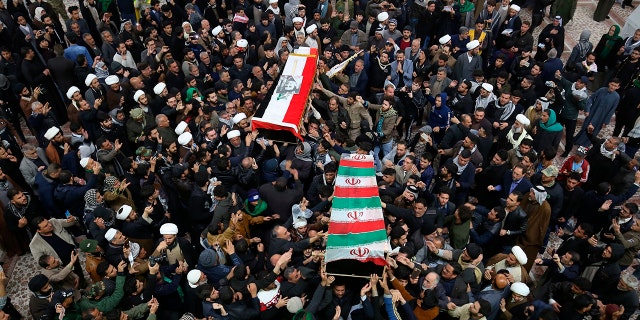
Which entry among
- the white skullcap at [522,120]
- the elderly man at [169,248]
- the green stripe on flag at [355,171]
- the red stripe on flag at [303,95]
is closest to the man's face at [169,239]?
the elderly man at [169,248]

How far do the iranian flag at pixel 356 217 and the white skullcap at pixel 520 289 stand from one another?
163cm

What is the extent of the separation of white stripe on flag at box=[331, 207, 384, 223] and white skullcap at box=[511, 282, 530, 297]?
6.02ft

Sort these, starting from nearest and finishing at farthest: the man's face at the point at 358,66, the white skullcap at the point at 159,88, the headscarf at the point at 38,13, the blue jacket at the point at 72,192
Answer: the blue jacket at the point at 72,192 → the white skullcap at the point at 159,88 → the man's face at the point at 358,66 → the headscarf at the point at 38,13

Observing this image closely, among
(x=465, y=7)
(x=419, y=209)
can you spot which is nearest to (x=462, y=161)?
(x=419, y=209)

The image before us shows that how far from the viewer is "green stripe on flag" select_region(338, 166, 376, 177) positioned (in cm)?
735

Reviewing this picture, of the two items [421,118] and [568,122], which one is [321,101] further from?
[568,122]

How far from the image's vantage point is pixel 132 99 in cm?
973

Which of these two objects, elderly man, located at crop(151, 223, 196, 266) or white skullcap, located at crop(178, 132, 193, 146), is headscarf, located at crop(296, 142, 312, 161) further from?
elderly man, located at crop(151, 223, 196, 266)

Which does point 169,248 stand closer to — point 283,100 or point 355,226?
point 355,226

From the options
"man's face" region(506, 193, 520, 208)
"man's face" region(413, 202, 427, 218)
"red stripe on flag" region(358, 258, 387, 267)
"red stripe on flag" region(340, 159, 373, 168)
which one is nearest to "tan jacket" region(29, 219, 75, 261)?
"red stripe on flag" region(340, 159, 373, 168)

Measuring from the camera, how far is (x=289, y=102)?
8.89m

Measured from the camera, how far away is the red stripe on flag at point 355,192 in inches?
275

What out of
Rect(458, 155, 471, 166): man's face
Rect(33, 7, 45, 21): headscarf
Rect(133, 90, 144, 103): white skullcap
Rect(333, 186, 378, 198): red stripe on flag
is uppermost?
Rect(33, 7, 45, 21): headscarf

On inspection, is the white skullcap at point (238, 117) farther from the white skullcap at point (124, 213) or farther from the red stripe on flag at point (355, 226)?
the red stripe on flag at point (355, 226)
